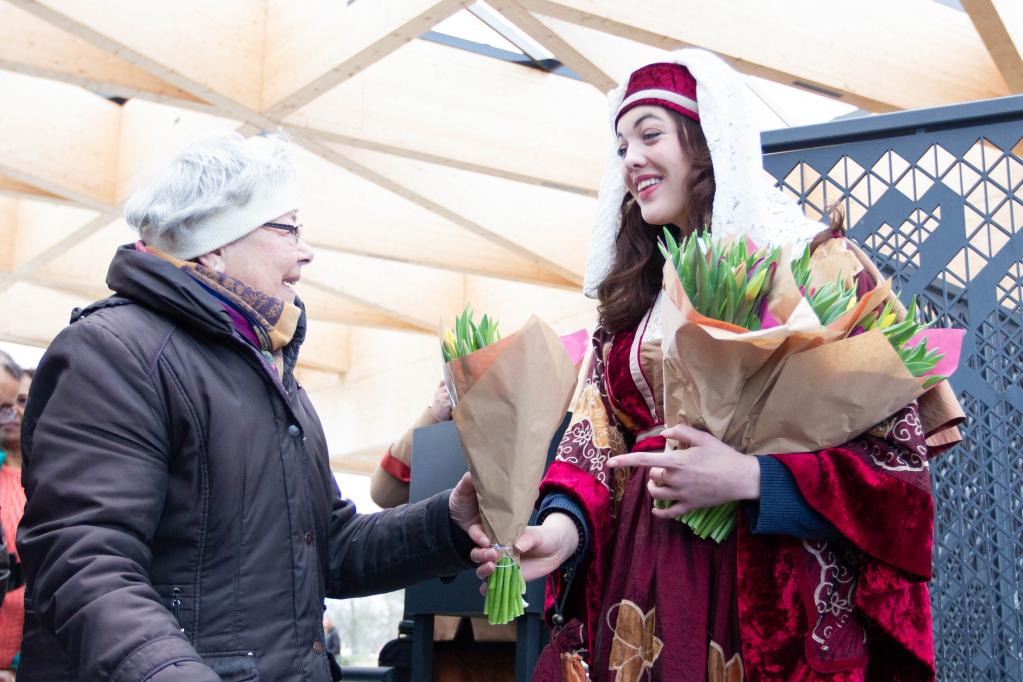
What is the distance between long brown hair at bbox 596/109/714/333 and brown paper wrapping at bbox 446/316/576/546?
0.42 m

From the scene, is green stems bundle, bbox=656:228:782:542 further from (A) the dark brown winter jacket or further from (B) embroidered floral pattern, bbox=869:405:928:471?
(A) the dark brown winter jacket

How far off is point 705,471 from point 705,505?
7 cm

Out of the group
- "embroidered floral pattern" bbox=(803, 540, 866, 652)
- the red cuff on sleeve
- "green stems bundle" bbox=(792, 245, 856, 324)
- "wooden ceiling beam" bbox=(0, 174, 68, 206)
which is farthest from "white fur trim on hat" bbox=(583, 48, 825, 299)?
"wooden ceiling beam" bbox=(0, 174, 68, 206)

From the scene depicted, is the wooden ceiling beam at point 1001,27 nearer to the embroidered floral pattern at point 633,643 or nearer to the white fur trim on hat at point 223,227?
the white fur trim on hat at point 223,227

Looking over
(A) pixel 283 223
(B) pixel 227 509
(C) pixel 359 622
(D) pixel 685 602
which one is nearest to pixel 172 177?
(A) pixel 283 223

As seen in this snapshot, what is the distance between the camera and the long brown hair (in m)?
2.22

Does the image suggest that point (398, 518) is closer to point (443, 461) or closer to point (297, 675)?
point (297, 675)

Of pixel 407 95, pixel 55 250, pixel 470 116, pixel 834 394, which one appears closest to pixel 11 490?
pixel 834 394

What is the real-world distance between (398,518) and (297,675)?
0.48m

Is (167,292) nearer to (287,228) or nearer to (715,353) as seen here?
(287,228)

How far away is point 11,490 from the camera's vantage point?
3.58 metres

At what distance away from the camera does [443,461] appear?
333cm

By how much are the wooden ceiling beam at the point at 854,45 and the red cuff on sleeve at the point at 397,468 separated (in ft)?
7.86

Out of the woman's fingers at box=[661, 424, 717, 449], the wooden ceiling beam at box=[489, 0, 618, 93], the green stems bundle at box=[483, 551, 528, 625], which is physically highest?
the wooden ceiling beam at box=[489, 0, 618, 93]
